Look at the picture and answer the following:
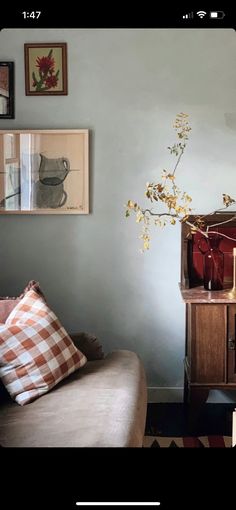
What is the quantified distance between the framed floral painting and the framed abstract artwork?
160mm

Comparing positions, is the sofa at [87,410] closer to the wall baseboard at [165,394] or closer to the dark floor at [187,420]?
the dark floor at [187,420]

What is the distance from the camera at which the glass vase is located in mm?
2332

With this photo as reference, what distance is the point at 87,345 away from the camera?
2.07 meters

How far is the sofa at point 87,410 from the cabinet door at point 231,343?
13.9 inches

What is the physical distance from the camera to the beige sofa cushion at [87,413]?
55.9 inches

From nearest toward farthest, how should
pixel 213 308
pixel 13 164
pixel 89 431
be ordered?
pixel 89 431 < pixel 213 308 < pixel 13 164

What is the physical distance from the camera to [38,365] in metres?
1.77

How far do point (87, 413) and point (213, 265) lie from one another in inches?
37.1
